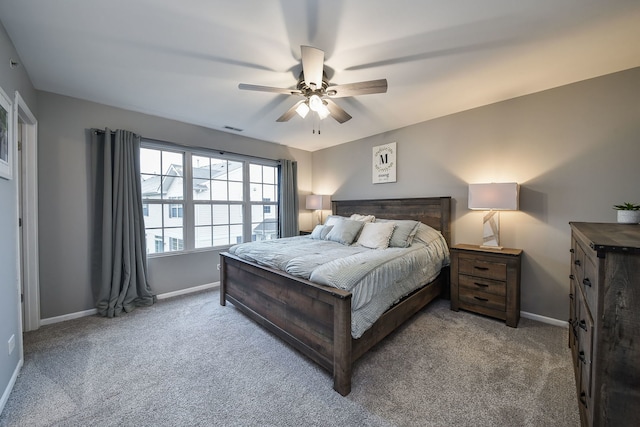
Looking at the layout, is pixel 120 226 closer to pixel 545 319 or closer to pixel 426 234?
pixel 426 234

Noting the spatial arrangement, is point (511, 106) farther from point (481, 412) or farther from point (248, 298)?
point (248, 298)

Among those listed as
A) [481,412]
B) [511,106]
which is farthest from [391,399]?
[511,106]

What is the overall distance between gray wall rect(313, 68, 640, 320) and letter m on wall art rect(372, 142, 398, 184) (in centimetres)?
41

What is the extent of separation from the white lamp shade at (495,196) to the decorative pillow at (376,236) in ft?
3.14

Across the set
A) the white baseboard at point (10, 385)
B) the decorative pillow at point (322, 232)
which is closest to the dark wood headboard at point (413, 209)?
the decorative pillow at point (322, 232)

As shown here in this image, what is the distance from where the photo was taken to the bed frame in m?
1.67

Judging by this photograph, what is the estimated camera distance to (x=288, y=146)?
15.9 feet

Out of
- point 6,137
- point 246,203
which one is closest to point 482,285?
point 246,203

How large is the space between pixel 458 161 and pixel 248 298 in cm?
313

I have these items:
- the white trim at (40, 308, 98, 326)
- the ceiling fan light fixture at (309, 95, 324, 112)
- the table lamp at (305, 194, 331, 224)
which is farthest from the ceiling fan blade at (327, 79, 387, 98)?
the white trim at (40, 308, 98, 326)

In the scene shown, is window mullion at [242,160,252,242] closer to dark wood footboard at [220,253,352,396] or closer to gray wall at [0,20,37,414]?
dark wood footboard at [220,253,352,396]

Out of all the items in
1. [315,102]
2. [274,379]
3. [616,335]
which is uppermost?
[315,102]

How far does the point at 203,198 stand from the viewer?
383cm

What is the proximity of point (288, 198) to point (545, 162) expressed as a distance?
3.68 m
